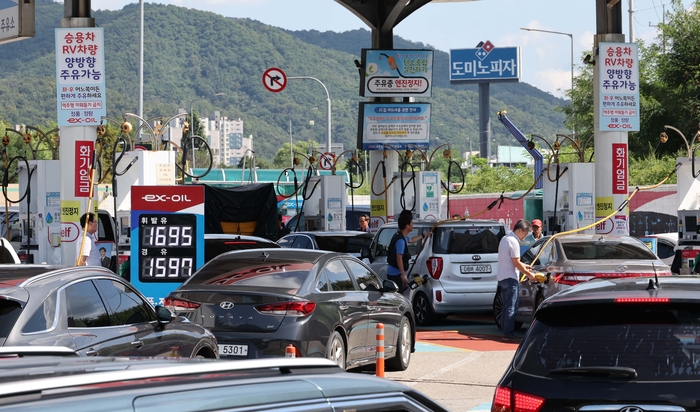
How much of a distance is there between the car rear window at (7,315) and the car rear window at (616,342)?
344cm

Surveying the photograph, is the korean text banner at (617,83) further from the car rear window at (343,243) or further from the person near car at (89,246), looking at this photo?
the person near car at (89,246)

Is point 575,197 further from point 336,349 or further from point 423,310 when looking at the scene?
point 336,349

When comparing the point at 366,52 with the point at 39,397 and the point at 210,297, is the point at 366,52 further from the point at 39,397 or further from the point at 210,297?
the point at 39,397

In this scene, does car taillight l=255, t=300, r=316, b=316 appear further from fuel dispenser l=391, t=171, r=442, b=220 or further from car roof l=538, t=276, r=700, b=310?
fuel dispenser l=391, t=171, r=442, b=220

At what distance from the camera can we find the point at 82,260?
54.4 feet

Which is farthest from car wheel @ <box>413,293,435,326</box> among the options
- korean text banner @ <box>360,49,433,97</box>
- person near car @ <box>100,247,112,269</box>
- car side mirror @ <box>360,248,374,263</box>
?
korean text banner @ <box>360,49,433,97</box>

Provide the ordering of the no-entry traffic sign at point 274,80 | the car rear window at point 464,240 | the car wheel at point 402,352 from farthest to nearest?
the no-entry traffic sign at point 274,80
the car rear window at point 464,240
the car wheel at point 402,352

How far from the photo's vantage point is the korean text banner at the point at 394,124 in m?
27.4

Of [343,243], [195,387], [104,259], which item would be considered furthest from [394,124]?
[195,387]

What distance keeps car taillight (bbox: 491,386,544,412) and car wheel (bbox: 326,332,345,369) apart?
527 cm

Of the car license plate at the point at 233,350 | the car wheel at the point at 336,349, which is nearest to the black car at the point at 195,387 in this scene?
the car license plate at the point at 233,350

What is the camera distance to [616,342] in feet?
17.2

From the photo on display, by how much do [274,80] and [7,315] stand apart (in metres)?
26.3

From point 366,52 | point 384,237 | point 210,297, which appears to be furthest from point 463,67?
point 210,297
